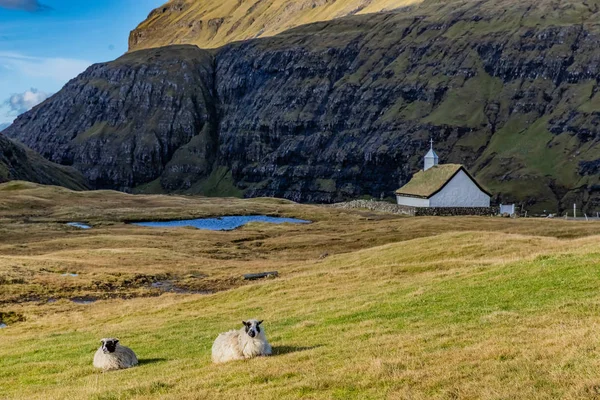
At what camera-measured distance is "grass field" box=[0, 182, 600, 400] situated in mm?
17797

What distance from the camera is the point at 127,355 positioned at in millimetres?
26797

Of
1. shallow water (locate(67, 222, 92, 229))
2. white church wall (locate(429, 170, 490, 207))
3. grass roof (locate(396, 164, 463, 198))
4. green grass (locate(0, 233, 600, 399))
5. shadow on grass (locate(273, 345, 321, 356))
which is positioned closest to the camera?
green grass (locate(0, 233, 600, 399))

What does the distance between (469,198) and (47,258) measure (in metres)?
92.3

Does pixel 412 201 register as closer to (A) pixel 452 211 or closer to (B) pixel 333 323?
(A) pixel 452 211

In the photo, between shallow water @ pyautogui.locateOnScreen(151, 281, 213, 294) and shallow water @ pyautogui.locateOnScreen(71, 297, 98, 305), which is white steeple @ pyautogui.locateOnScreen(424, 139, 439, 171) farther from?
shallow water @ pyautogui.locateOnScreen(71, 297, 98, 305)

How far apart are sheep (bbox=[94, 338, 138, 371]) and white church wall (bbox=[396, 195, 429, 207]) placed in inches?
4588

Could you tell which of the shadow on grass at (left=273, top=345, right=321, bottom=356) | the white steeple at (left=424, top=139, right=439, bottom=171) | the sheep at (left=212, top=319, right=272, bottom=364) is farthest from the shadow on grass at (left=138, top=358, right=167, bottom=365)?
the white steeple at (left=424, top=139, right=439, bottom=171)

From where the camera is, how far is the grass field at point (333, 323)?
58.4 feet

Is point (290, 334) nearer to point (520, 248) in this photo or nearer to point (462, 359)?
point (462, 359)

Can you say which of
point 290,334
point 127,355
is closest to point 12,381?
point 127,355

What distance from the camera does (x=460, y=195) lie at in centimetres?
13900

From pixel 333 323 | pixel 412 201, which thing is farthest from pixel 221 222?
pixel 333 323

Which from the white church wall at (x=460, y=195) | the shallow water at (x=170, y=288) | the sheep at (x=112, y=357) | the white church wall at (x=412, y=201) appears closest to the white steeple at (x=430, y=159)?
the white church wall at (x=412, y=201)

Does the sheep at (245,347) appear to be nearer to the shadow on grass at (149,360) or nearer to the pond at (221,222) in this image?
the shadow on grass at (149,360)
